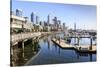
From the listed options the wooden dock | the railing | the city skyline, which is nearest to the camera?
the railing

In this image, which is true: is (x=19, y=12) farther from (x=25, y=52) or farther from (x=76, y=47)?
(x=76, y=47)

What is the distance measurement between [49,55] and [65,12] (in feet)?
2.06

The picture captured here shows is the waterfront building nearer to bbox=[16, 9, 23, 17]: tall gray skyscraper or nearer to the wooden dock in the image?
bbox=[16, 9, 23, 17]: tall gray skyscraper

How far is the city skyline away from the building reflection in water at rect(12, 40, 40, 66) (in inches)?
13.7

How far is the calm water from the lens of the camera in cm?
249

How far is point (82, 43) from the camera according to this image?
110 inches

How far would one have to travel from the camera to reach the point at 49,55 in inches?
102

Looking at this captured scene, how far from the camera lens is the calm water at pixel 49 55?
2490mm

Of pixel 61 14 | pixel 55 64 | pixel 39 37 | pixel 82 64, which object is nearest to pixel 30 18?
pixel 39 37

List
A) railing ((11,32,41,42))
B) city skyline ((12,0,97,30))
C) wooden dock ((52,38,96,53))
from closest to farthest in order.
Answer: railing ((11,32,41,42))
city skyline ((12,0,97,30))
wooden dock ((52,38,96,53))

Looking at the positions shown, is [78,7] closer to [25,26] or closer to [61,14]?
[61,14]

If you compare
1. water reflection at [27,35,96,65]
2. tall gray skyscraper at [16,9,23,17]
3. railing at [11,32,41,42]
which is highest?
tall gray skyscraper at [16,9,23,17]

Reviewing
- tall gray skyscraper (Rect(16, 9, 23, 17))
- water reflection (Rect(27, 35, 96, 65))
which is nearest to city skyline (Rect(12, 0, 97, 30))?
tall gray skyscraper (Rect(16, 9, 23, 17))
